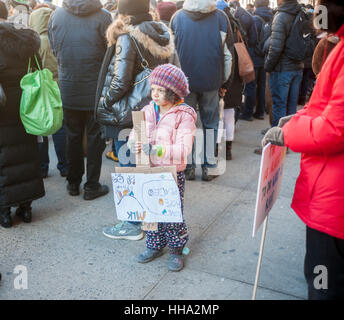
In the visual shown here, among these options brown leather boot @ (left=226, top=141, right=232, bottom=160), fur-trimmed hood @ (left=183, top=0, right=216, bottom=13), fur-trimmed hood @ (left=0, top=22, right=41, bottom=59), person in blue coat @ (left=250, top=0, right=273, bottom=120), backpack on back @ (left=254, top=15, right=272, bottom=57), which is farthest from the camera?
person in blue coat @ (left=250, top=0, right=273, bottom=120)

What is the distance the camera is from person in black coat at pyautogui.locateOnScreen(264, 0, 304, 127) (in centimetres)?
536

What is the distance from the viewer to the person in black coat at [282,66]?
5.36 metres

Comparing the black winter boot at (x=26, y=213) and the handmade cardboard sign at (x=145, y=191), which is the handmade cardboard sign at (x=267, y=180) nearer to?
the handmade cardboard sign at (x=145, y=191)

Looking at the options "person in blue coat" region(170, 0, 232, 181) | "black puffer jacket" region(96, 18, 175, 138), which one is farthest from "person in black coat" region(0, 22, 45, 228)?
"person in blue coat" region(170, 0, 232, 181)

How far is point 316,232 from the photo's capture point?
6.61 ft

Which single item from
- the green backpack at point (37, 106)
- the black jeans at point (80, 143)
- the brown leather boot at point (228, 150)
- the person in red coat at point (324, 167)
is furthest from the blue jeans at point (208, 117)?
the person in red coat at point (324, 167)

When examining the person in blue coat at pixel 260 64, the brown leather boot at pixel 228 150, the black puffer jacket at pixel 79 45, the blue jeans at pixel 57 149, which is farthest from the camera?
the person in blue coat at pixel 260 64

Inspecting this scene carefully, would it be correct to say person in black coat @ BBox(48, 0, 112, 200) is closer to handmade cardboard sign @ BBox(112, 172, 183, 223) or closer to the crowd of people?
the crowd of people

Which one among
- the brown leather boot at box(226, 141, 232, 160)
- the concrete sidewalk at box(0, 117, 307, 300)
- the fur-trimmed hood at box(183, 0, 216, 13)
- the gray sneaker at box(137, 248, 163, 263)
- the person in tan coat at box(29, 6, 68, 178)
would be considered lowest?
the concrete sidewalk at box(0, 117, 307, 300)

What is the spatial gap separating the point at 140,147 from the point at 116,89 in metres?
0.79

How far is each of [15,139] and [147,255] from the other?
1623 mm

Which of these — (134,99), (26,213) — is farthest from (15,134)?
(134,99)

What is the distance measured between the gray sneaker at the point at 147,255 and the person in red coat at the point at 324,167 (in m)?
1.42

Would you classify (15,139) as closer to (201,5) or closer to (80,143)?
(80,143)
